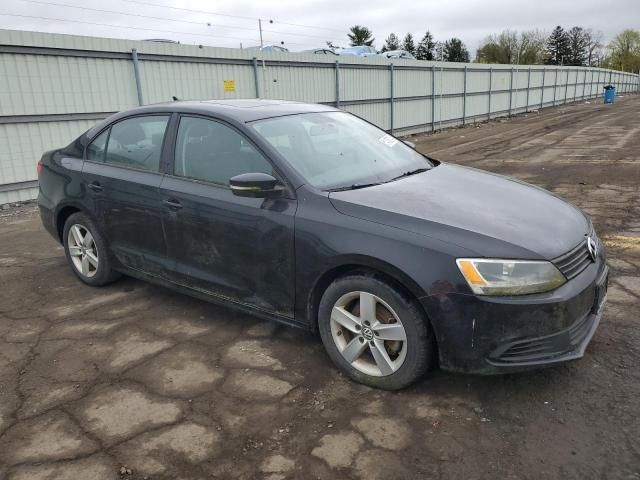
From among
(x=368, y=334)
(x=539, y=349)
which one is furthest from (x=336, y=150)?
(x=539, y=349)

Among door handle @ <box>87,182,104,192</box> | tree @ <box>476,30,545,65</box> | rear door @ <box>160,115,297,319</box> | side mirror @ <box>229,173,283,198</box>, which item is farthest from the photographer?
tree @ <box>476,30,545,65</box>

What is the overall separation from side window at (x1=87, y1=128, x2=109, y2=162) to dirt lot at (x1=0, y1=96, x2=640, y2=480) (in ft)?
3.99

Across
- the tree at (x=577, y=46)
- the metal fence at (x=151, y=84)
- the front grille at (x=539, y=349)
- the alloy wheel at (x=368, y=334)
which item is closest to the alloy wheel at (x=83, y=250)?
the alloy wheel at (x=368, y=334)

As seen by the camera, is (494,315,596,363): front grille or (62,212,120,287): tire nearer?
(494,315,596,363): front grille

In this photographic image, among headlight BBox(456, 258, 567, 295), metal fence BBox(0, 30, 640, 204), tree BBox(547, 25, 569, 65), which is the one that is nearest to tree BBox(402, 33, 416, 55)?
tree BBox(547, 25, 569, 65)

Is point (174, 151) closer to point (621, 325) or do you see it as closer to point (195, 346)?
point (195, 346)

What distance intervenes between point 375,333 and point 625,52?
102 meters

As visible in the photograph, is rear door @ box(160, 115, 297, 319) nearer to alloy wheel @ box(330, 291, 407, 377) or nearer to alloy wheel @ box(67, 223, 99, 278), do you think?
alloy wheel @ box(330, 291, 407, 377)

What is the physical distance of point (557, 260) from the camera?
8.93 feet

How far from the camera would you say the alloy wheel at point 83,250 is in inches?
183

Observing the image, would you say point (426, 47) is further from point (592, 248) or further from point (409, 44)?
point (592, 248)

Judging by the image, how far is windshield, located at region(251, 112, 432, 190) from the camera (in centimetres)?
342

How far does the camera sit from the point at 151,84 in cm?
1039

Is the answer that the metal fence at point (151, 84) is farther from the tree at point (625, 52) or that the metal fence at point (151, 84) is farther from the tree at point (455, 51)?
the tree at point (625, 52)
